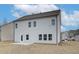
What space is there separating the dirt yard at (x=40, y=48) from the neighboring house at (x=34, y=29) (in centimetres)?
11

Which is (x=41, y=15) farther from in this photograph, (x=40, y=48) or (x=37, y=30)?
(x=40, y=48)

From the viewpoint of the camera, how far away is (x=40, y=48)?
45.4 m

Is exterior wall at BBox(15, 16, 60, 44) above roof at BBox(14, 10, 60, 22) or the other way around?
the other way around

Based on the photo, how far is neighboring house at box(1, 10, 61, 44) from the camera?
4538cm

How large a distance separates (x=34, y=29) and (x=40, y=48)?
0.44m

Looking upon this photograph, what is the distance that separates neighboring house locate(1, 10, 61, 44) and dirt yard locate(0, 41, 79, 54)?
112mm

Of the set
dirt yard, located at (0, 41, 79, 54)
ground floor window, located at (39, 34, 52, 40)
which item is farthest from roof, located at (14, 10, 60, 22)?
dirt yard, located at (0, 41, 79, 54)

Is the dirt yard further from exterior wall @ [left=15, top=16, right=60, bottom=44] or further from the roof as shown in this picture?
the roof

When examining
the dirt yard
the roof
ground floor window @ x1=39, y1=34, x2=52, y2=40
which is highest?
the roof

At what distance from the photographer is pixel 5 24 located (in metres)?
45.5

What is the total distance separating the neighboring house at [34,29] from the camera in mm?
45375
